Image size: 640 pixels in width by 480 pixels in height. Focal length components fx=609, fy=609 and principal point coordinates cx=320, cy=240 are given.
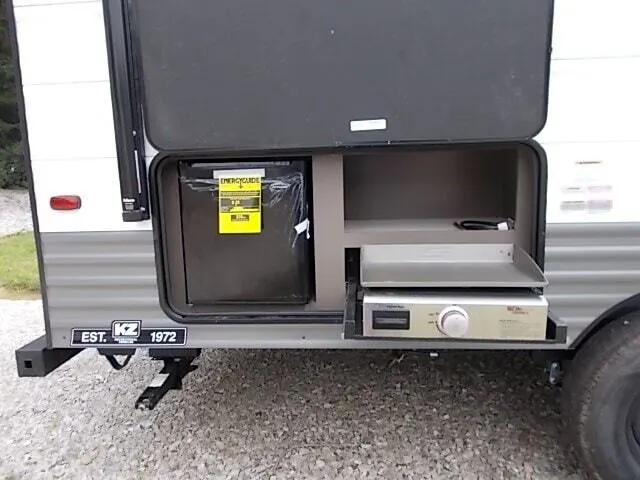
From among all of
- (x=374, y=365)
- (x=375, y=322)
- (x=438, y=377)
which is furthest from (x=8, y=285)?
(x=375, y=322)

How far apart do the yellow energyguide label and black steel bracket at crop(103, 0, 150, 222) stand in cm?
30

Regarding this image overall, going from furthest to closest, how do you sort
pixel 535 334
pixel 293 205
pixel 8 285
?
pixel 8 285, pixel 293 205, pixel 535 334

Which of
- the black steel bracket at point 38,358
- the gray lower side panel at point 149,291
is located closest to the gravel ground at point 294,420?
the black steel bracket at point 38,358

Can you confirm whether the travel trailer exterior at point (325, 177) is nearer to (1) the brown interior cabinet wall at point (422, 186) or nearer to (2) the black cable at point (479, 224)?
(2) the black cable at point (479, 224)

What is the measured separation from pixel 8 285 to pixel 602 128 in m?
5.97

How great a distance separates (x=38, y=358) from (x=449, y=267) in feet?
5.68

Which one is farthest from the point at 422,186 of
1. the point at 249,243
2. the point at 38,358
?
the point at 38,358

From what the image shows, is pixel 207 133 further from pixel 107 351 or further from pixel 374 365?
pixel 374 365

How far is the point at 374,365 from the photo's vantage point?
3662 mm

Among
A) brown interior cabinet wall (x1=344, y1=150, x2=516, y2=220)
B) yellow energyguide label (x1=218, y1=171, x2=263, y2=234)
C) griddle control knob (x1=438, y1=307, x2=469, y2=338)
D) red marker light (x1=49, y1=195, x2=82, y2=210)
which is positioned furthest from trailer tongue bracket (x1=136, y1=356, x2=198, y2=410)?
griddle control knob (x1=438, y1=307, x2=469, y2=338)

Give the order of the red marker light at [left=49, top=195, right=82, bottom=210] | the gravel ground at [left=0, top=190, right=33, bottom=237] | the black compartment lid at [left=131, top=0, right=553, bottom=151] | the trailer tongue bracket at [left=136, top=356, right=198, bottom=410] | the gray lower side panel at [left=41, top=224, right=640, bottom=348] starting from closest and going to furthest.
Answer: the black compartment lid at [left=131, top=0, right=553, bottom=151]
the gray lower side panel at [left=41, top=224, right=640, bottom=348]
the red marker light at [left=49, top=195, right=82, bottom=210]
the trailer tongue bracket at [left=136, top=356, right=198, bottom=410]
the gravel ground at [left=0, top=190, right=33, bottom=237]

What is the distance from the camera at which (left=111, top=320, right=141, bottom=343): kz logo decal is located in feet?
8.02

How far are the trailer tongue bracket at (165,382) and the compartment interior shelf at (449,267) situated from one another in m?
0.96

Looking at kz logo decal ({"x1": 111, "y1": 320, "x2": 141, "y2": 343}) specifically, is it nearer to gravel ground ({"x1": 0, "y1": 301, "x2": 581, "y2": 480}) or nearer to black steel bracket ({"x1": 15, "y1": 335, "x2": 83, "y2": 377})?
black steel bracket ({"x1": 15, "y1": 335, "x2": 83, "y2": 377})
